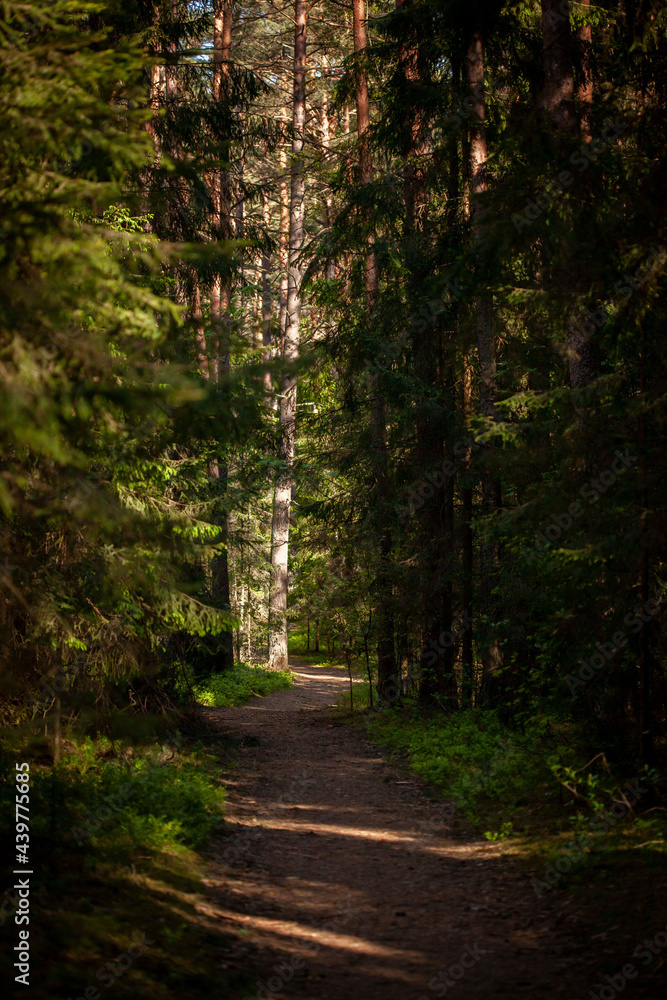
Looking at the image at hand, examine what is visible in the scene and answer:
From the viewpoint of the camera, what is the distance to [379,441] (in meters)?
16.0

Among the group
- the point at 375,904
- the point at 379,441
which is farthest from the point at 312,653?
the point at 375,904

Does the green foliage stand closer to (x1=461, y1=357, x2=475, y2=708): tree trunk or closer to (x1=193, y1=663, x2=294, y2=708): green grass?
(x1=461, y1=357, x2=475, y2=708): tree trunk

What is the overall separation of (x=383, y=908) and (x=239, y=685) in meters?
14.8

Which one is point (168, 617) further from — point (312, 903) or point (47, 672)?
point (312, 903)

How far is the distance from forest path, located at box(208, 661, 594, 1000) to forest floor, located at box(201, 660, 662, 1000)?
0.01 meters

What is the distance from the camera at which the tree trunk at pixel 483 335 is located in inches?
483

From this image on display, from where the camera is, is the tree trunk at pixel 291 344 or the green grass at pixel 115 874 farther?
the tree trunk at pixel 291 344

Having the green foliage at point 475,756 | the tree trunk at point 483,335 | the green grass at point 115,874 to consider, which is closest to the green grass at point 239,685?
the green foliage at point 475,756

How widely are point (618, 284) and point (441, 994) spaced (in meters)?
5.85

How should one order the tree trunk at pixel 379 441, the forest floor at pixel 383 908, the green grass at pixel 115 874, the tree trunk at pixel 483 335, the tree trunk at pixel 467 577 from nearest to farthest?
the green grass at pixel 115 874 → the forest floor at pixel 383 908 → the tree trunk at pixel 483 335 → the tree trunk at pixel 467 577 → the tree trunk at pixel 379 441

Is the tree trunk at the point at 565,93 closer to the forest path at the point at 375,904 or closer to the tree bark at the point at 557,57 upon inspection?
the tree bark at the point at 557,57

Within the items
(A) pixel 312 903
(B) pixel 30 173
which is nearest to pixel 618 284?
(B) pixel 30 173

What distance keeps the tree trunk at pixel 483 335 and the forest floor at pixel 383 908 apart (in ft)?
11.0

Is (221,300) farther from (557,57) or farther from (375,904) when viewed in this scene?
(375,904)
